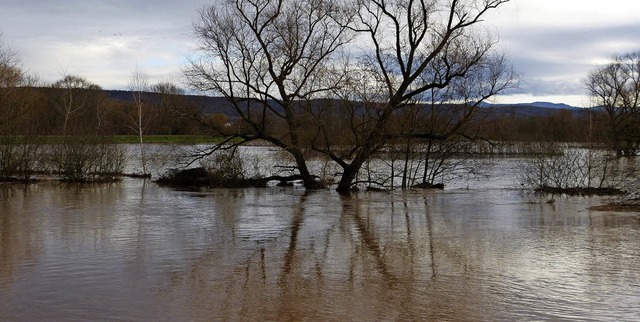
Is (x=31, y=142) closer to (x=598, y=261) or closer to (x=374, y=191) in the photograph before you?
(x=374, y=191)

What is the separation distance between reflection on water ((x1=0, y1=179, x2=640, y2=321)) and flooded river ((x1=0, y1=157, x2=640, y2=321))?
1.2 inches

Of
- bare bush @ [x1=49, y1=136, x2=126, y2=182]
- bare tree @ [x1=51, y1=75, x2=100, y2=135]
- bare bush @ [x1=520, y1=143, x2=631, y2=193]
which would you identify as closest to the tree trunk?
bare bush @ [x1=520, y1=143, x2=631, y2=193]

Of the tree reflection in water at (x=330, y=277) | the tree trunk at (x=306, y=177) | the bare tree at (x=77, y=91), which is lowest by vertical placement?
the tree reflection in water at (x=330, y=277)

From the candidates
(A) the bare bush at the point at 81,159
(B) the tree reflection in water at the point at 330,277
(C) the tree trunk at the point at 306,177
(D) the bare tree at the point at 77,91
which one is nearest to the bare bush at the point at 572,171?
(C) the tree trunk at the point at 306,177

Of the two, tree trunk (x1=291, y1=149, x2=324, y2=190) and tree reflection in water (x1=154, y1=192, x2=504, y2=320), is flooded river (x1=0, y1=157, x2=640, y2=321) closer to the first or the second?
tree reflection in water (x1=154, y1=192, x2=504, y2=320)

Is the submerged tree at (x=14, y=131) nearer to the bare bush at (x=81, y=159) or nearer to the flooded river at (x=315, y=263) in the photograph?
the bare bush at (x=81, y=159)

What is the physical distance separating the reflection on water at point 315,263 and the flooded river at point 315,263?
30 millimetres

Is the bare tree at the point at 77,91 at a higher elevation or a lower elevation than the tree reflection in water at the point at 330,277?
higher

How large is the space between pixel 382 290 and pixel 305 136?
820 inches

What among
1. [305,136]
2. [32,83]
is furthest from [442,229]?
[32,83]

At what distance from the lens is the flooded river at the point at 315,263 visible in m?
7.72

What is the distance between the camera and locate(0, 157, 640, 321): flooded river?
25.3ft

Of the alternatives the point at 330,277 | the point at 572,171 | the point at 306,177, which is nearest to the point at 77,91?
the point at 306,177

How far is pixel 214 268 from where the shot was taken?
10109mm
